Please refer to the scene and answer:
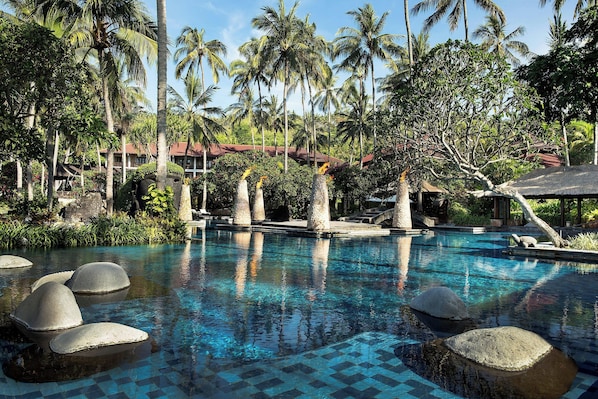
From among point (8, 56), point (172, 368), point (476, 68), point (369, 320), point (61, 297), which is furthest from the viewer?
point (476, 68)

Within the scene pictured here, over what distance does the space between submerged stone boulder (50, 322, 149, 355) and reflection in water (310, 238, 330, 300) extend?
11.3 feet

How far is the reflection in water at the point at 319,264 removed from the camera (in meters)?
8.94

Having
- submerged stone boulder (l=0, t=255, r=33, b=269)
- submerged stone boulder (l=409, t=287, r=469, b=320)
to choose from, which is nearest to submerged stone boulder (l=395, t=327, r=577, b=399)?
submerged stone boulder (l=409, t=287, r=469, b=320)

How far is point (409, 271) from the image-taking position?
11.1 metres

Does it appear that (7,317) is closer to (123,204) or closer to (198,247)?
(198,247)

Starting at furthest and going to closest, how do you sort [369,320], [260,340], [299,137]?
[299,137] < [369,320] < [260,340]

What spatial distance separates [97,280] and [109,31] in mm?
14585

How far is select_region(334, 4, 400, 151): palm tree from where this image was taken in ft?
111

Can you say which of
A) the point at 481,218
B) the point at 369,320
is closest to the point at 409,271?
the point at 369,320

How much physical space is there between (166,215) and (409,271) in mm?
9763

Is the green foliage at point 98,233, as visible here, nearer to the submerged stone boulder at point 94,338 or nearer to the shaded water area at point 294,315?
the shaded water area at point 294,315

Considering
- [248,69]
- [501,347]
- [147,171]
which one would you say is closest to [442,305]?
[501,347]

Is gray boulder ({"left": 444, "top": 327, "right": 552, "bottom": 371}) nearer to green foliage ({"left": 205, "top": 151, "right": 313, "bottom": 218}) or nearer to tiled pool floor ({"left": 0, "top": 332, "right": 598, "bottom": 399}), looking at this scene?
tiled pool floor ({"left": 0, "top": 332, "right": 598, "bottom": 399})

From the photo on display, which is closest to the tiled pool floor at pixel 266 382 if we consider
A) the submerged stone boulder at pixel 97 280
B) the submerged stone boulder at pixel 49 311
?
the submerged stone boulder at pixel 49 311
